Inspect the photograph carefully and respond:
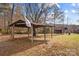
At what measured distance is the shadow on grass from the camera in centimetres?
322

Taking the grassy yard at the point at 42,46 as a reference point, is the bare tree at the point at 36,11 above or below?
above

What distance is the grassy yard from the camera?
320cm

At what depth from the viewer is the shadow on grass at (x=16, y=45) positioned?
3.22 m

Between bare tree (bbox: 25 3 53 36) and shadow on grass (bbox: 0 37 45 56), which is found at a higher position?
bare tree (bbox: 25 3 53 36)

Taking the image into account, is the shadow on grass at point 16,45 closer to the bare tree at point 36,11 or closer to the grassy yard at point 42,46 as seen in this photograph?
the grassy yard at point 42,46

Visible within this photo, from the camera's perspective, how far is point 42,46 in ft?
10.6

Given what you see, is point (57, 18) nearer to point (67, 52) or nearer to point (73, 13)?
point (73, 13)

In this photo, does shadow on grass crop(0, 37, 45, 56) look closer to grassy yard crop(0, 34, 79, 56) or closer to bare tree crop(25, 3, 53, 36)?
grassy yard crop(0, 34, 79, 56)

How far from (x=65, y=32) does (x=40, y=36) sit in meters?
0.29

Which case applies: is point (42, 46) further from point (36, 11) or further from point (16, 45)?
point (36, 11)

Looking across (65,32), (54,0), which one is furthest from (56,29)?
(54,0)

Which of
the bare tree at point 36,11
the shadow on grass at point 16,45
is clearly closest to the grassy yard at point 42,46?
the shadow on grass at point 16,45

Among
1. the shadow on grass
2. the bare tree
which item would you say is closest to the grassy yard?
the shadow on grass

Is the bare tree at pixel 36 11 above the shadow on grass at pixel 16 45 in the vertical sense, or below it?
above
